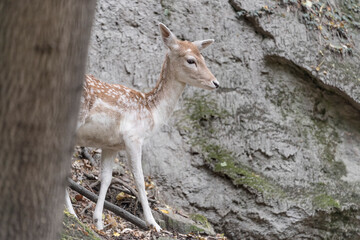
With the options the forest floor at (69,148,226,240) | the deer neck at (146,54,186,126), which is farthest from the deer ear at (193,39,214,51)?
the forest floor at (69,148,226,240)

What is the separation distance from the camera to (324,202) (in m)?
9.05

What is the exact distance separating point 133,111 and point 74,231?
2457mm

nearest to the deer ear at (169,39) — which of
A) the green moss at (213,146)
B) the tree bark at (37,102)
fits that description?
the green moss at (213,146)

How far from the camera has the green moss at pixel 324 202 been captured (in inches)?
354

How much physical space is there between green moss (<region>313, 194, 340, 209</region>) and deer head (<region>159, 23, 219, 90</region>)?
11.2 feet

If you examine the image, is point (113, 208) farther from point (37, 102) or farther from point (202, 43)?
point (37, 102)

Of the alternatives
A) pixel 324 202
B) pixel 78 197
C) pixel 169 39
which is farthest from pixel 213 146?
pixel 78 197

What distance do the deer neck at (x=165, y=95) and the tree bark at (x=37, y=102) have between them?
467 centimetres

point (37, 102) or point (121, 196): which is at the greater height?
point (37, 102)

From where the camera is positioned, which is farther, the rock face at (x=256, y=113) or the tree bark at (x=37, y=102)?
the rock face at (x=256, y=113)

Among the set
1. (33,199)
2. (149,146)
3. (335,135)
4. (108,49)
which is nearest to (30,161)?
(33,199)

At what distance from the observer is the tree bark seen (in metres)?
1.85

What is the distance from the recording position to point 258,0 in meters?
10.0

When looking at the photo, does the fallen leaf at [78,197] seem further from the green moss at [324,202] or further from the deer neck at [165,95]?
the green moss at [324,202]
